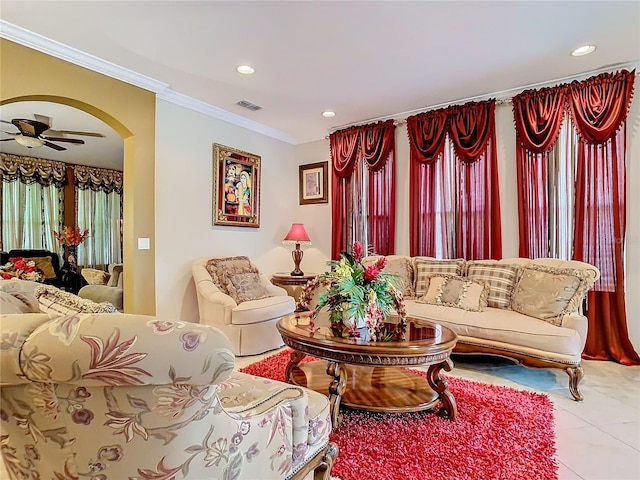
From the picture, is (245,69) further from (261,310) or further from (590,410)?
(590,410)

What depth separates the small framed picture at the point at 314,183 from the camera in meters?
5.57

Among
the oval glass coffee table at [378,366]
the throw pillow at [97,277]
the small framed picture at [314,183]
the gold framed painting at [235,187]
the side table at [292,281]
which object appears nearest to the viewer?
the oval glass coffee table at [378,366]

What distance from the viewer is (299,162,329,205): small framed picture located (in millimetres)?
5570

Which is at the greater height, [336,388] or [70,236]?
[70,236]

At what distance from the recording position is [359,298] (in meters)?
2.35

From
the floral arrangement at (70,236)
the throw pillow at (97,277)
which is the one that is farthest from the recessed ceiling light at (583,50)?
the floral arrangement at (70,236)

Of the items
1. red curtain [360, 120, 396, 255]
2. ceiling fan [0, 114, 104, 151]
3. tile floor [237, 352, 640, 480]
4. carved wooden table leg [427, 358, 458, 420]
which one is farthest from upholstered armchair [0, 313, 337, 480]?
ceiling fan [0, 114, 104, 151]

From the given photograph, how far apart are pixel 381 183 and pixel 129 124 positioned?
9.88 ft

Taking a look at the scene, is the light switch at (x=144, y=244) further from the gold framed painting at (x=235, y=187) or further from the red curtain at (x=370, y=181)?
the red curtain at (x=370, y=181)

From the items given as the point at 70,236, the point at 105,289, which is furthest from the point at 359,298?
the point at 70,236

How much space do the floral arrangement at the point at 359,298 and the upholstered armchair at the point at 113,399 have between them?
1.35m

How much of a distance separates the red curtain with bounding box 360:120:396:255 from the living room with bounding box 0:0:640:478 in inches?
4.3

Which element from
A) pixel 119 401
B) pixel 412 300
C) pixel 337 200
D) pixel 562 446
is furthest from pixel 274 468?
pixel 337 200

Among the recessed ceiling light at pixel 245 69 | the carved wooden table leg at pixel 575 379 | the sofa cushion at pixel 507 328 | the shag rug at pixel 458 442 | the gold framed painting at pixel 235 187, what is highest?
the recessed ceiling light at pixel 245 69
